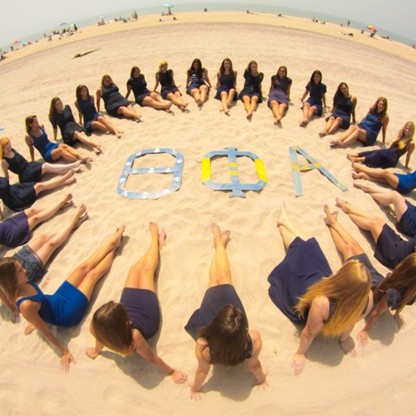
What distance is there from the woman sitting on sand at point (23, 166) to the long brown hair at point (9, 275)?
120 inches

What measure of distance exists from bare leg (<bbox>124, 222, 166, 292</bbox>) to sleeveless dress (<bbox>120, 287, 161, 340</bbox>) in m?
0.12

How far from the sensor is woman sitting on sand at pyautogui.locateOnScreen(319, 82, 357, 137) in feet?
24.1

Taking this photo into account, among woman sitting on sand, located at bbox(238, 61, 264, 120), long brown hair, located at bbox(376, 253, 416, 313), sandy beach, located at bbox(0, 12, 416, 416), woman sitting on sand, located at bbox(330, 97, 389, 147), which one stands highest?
woman sitting on sand, located at bbox(238, 61, 264, 120)

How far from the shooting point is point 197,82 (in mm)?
9094

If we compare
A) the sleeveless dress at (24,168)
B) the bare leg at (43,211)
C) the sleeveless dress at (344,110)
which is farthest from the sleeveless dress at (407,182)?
the sleeveless dress at (24,168)

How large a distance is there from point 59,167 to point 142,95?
142 inches

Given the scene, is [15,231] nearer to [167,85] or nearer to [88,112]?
[88,112]

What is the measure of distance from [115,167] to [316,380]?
17.7ft

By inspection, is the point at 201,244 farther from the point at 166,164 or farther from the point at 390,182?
the point at 390,182

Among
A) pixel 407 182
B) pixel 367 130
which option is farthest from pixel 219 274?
pixel 367 130

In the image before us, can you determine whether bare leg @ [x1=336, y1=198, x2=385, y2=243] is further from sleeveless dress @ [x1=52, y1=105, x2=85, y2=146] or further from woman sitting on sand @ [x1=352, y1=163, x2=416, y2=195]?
sleeveless dress @ [x1=52, y1=105, x2=85, y2=146]

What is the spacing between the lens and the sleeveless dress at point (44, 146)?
6.50m

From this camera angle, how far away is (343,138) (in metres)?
6.96

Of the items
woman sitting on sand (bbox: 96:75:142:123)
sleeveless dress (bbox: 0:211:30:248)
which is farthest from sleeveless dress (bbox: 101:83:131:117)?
sleeveless dress (bbox: 0:211:30:248)
